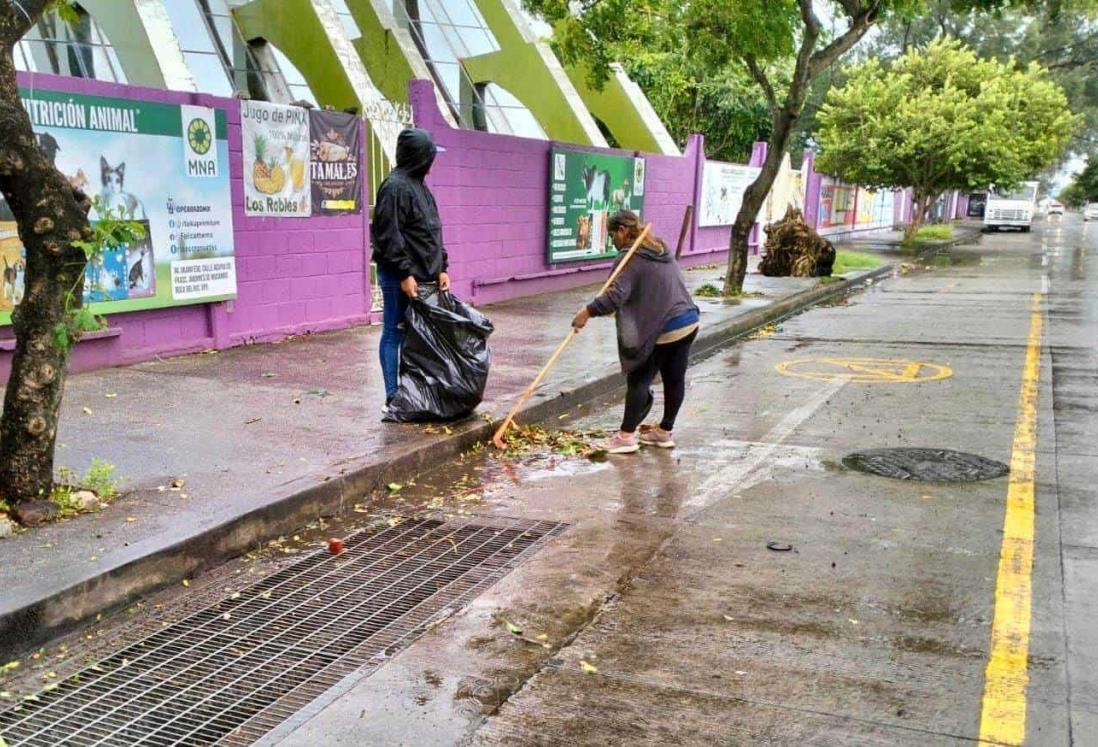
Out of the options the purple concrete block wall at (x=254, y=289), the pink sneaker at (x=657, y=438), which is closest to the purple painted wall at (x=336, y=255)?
the purple concrete block wall at (x=254, y=289)

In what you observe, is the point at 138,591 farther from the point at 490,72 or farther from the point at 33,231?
the point at 490,72

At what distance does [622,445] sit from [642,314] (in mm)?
902

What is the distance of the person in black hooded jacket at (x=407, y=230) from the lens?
22.0 ft

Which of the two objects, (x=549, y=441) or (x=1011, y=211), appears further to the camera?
(x=1011, y=211)

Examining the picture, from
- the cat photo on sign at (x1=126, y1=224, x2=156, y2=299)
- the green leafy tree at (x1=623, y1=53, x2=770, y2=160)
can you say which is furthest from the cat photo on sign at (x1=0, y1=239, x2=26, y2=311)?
the green leafy tree at (x1=623, y1=53, x2=770, y2=160)

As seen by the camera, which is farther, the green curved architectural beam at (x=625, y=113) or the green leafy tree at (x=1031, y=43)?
the green leafy tree at (x=1031, y=43)

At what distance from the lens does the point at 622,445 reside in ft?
22.7

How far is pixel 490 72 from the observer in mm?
20156

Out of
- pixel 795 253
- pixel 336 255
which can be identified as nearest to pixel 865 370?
pixel 336 255

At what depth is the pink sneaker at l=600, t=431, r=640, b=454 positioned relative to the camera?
6887 millimetres

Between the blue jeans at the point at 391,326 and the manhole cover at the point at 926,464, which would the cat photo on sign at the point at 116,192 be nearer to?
the blue jeans at the point at 391,326

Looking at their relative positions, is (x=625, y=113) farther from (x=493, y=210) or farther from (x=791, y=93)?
(x=493, y=210)

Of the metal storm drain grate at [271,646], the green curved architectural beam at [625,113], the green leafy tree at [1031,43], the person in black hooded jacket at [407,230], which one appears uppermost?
the green leafy tree at [1031,43]

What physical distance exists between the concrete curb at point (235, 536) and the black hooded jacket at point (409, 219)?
3.82 ft
